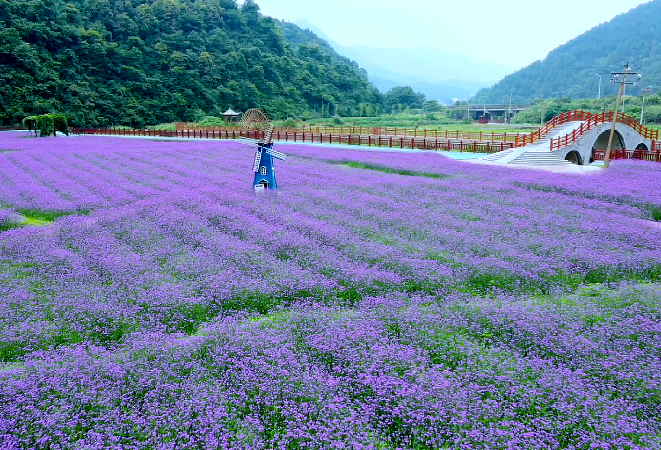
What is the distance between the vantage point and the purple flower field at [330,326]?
604cm

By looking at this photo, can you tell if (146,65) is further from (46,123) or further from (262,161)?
(262,161)

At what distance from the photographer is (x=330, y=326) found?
8.55 metres

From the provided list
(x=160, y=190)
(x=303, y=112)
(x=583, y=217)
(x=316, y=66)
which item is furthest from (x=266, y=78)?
(x=583, y=217)

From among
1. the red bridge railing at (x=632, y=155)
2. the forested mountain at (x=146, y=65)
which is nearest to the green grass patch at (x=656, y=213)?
the red bridge railing at (x=632, y=155)

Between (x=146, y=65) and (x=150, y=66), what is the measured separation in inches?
36.1

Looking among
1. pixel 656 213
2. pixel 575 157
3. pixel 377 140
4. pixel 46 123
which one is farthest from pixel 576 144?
pixel 46 123

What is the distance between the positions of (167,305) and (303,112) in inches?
4030

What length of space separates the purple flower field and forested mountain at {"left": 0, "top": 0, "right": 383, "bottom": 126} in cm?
7521

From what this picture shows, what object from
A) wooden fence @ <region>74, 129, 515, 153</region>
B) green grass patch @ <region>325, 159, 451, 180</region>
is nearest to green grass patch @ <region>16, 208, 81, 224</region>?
wooden fence @ <region>74, 129, 515, 153</region>

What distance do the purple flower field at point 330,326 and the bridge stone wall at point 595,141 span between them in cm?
1922

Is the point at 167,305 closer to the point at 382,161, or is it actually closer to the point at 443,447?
the point at 443,447

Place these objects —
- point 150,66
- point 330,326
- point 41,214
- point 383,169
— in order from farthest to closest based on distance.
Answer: point 150,66, point 383,169, point 41,214, point 330,326

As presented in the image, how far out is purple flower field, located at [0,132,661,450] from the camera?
6043 mm

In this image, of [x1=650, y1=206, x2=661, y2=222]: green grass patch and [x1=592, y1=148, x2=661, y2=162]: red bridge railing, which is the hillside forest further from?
[x1=650, y1=206, x2=661, y2=222]: green grass patch
